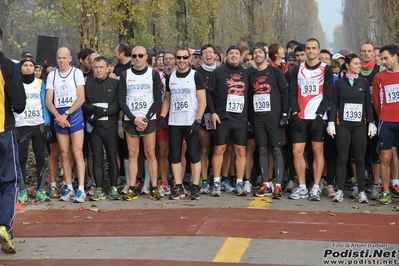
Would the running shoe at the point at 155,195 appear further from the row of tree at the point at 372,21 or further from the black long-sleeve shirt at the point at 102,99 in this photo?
the row of tree at the point at 372,21

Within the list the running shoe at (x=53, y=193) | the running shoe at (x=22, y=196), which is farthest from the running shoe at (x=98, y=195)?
the running shoe at (x=22, y=196)

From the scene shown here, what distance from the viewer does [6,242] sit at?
8086 mm

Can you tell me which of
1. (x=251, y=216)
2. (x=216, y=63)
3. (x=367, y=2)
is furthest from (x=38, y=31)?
(x=251, y=216)

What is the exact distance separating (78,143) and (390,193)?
16.0 feet

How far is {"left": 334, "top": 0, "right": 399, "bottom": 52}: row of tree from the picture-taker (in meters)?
31.8

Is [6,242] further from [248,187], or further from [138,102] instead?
[248,187]

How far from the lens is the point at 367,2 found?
54.0 meters

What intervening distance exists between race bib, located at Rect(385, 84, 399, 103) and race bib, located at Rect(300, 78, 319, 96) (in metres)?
1.05

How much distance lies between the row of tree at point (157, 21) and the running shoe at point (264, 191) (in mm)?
9706

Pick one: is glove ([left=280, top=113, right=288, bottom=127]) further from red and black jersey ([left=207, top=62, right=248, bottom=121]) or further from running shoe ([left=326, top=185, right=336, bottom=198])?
running shoe ([left=326, top=185, right=336, bottom=198])

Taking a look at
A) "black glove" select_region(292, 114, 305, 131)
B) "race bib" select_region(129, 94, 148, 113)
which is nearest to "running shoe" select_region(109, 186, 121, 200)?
"race bib" select_region(129, 94, 148, 113)

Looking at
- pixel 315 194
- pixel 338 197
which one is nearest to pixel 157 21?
pixel 315 194

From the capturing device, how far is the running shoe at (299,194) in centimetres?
1175

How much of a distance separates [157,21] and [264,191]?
19.6 metres
